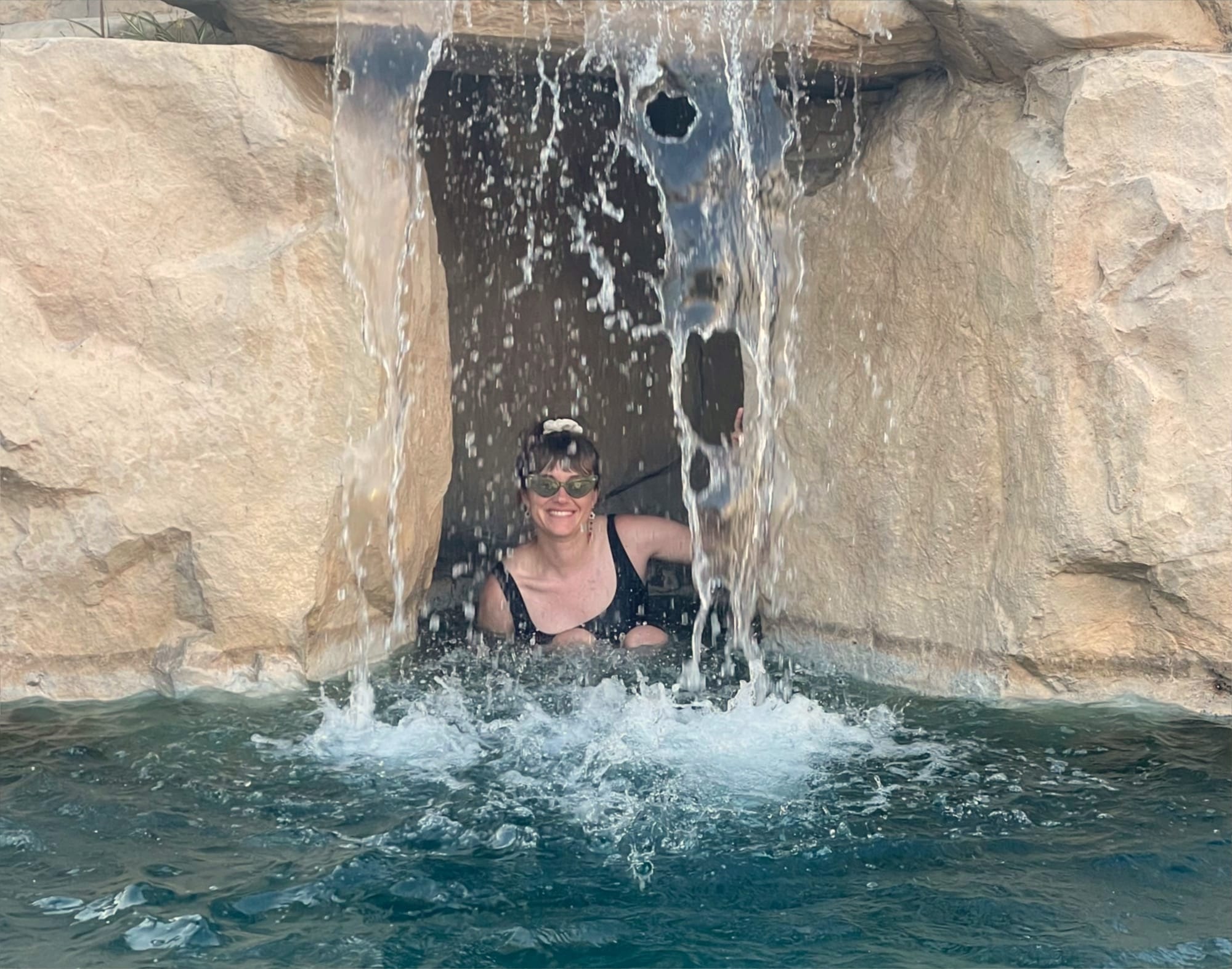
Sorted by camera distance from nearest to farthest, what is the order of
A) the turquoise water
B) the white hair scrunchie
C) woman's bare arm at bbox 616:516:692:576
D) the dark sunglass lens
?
the turquoise water → the dark sunglass lens → the white hair scrunchie → woman's bare arm at bbox 616:516:692:576

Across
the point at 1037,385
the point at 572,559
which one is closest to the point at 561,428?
the point at 572,559

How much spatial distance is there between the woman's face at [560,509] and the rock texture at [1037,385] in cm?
75

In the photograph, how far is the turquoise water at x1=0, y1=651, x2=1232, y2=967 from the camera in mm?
2523

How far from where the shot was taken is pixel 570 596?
4.62 metres

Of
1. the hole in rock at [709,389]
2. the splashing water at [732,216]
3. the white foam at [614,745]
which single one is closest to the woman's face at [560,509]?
the splashing water at [732,216]

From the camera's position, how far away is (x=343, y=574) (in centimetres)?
402

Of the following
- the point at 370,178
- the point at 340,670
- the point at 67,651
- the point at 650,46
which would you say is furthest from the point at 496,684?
the point at 650,46

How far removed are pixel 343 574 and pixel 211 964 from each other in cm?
167

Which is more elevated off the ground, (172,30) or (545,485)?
(172,30)

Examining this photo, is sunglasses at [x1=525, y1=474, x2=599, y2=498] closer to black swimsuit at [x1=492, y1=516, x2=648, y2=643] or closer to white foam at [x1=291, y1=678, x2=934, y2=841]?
black swimsuit at [x1=492, y1=516, x2=648, y2=643]

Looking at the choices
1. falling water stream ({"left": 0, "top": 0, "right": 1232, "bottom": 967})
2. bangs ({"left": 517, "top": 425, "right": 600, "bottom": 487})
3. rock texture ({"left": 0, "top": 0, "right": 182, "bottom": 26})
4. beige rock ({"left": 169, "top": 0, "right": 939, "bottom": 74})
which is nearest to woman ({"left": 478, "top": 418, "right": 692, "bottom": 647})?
bangs ({"left": 517, "top": 425, "right": 600, "bottom": 487})

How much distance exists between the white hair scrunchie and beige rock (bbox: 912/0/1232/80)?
1.53 metres

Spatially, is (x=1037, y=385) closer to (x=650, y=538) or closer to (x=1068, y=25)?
(x=1068, y=25)

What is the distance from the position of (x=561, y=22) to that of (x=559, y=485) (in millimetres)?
1320
